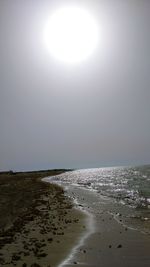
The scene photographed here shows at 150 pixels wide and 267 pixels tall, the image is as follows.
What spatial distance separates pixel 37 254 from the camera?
18.0 meters

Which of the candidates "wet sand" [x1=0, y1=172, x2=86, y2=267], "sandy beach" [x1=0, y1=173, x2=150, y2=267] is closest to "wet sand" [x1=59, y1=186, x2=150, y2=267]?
"sandy beach" [x1=0, y1=173, x2=150, y2=267]

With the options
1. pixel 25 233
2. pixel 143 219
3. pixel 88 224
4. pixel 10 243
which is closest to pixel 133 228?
pixel 88 224

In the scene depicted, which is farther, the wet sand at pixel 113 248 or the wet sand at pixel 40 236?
the wet sand at pixel 40 236

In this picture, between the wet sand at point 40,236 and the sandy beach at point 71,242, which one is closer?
the sandy beach at point 71,242

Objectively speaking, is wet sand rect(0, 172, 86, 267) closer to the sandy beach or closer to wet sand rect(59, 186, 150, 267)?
the sandy beach

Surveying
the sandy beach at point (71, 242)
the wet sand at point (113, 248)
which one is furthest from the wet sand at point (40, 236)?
the wet sand at point (113, 248)

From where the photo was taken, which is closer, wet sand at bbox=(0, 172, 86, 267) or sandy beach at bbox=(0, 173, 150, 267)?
sandy beach at bbox=(0, 173, 150, 267)

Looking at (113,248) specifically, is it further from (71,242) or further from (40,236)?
(40,236)

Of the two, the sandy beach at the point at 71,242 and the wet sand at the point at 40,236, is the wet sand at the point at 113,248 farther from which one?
the wet sand at the point at 40,236

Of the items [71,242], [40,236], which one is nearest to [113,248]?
[71,242]

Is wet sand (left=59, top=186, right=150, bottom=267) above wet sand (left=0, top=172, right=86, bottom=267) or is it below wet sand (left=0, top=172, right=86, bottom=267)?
below

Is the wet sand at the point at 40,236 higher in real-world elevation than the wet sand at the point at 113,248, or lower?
higher

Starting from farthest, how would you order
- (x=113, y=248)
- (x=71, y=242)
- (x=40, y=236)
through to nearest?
(x=40, y=236)
(x=71, y=242)
(x=113, y=248)

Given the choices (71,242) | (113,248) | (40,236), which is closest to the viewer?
(113,248)
